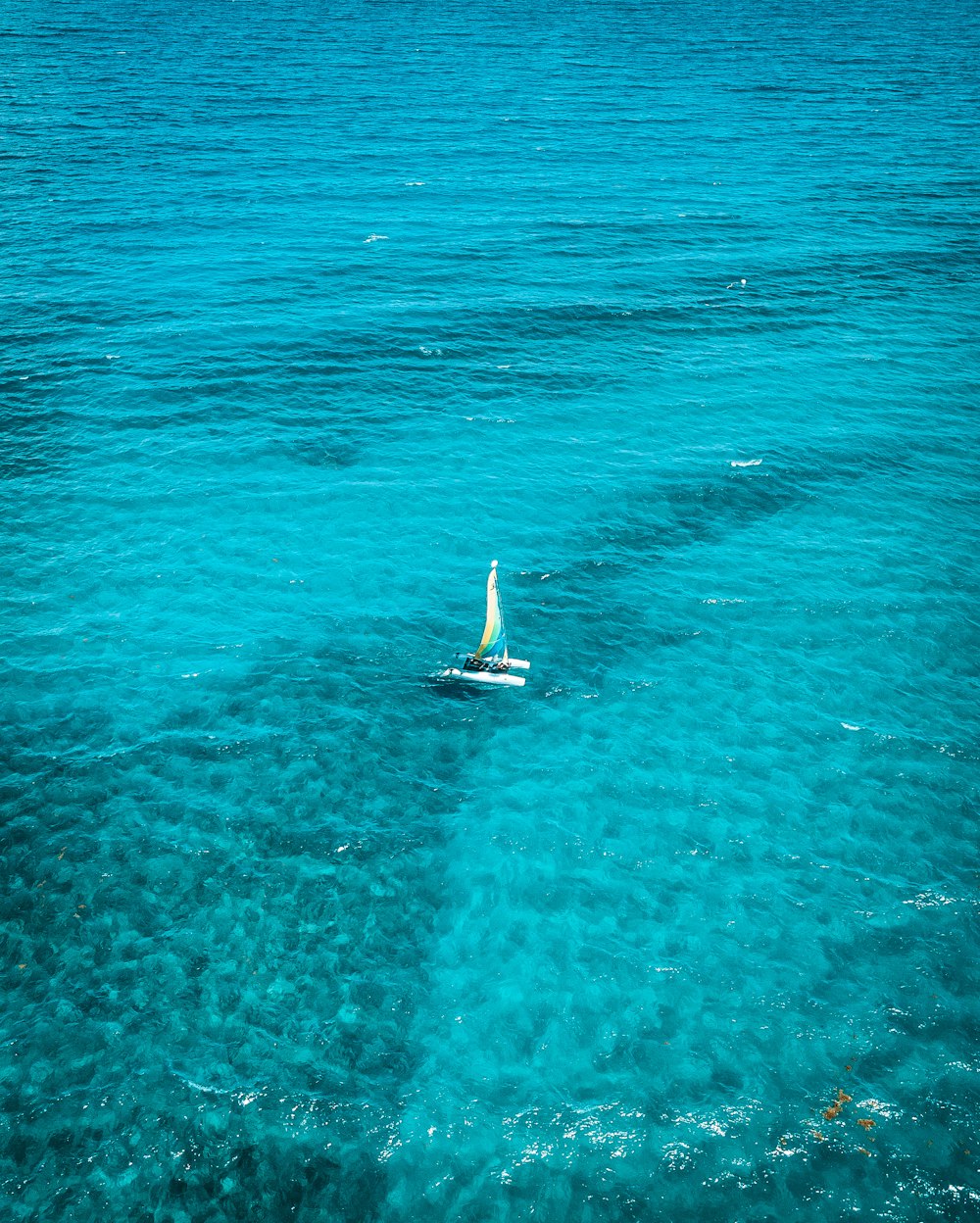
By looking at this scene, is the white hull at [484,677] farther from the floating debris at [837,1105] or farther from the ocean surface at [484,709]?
the floating debris at [837,1105]

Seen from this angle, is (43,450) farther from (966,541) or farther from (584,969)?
(966,541)

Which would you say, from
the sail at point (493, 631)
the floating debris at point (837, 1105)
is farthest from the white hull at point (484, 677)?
the floating debris at point (837, 1105)

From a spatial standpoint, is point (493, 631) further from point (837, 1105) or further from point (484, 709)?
point (837, 1105)

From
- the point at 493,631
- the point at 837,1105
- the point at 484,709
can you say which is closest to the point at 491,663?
the point at 493,631

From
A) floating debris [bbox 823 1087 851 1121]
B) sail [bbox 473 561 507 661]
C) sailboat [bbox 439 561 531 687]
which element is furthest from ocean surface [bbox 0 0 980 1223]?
sail [bbox 473 561 507 661]

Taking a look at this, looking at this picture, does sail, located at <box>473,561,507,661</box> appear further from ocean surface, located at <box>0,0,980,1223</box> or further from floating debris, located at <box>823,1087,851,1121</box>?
floating debris, located at <box>823,1087,851,1121</box>

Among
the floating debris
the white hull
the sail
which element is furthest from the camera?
the white hull

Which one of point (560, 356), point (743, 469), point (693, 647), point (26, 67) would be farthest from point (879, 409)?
point (26, 67)

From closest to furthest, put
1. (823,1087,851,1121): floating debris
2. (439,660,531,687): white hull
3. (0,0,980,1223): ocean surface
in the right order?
(0,0,980,1223): ocean surface, (823,1087,851,1121): floating debris, (439,660,531,687): white hull
